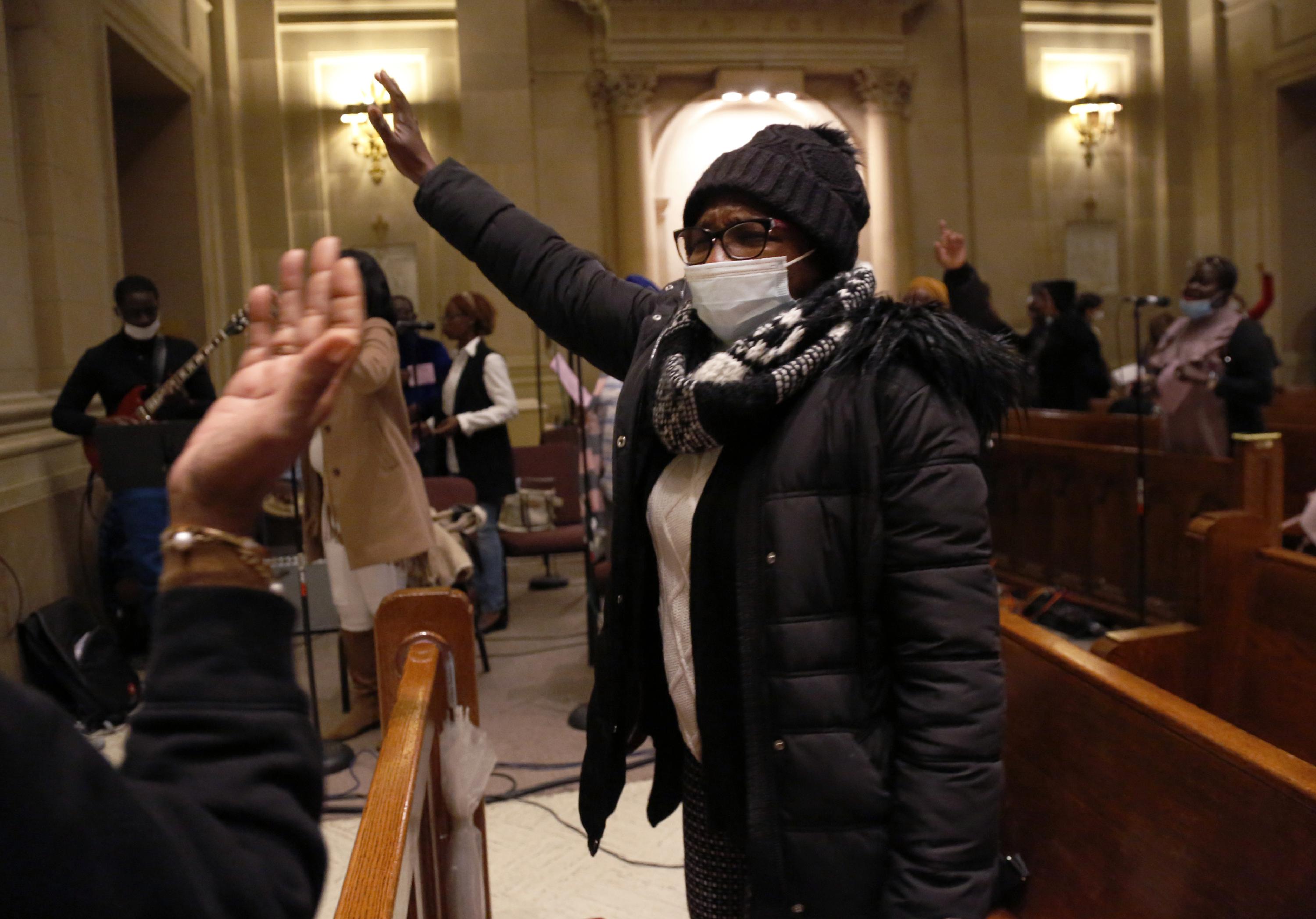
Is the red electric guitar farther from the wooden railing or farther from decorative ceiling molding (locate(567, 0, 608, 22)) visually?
decorative ceiling molding (locate(567, 0, 608, 22))

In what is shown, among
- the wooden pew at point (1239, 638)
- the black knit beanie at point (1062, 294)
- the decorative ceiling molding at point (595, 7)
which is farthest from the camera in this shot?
the decorative ceiling molding at point (595, 7)

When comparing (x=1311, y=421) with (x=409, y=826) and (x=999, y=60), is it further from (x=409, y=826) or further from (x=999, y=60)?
(x=409, y=826)

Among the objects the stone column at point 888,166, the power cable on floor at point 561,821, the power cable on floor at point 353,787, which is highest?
the stone column at point 888,166

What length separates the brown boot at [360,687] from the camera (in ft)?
12.7

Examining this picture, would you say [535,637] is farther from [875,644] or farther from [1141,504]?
[875,644]

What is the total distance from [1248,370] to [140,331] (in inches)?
200

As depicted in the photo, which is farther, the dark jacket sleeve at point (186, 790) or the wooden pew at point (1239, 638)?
the wooden pew at point (1239, 638)

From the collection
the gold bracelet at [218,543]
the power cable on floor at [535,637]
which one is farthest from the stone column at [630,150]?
the gold bracelet at [218,543]

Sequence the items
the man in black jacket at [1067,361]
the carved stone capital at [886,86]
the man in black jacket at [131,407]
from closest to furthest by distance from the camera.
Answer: the man in black jacket at [131,407]
the man in black jacket at [1067,361]
the carved stone capital at [886,86]

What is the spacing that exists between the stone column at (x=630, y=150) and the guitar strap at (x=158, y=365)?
4.95 metres

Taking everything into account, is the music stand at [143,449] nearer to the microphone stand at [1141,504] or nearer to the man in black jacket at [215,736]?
the man in black jacket at [215,736]

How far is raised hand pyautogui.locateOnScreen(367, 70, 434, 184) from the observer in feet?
5.83

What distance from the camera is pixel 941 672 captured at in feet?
4.34

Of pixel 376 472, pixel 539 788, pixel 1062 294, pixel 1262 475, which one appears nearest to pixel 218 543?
pixel 376 472
